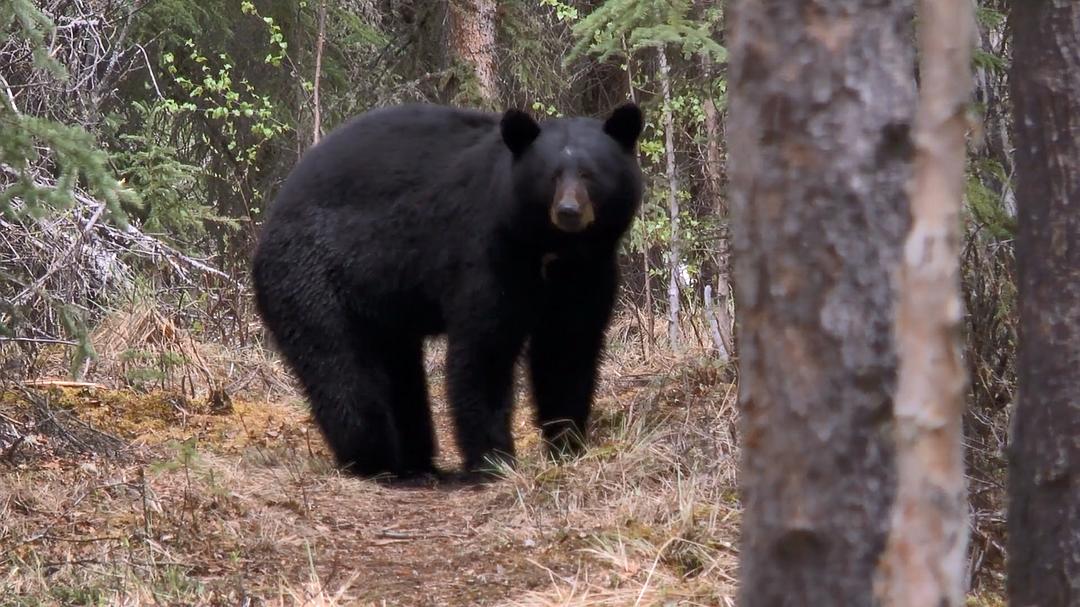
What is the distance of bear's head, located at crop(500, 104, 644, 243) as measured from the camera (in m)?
7.05

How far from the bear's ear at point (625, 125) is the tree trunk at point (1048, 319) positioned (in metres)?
2.81

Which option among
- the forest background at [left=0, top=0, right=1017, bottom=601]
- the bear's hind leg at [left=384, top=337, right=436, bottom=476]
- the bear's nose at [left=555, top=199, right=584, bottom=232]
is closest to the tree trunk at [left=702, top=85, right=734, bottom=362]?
the forest background at [left=0, top=0, right=1017, bottom=601]

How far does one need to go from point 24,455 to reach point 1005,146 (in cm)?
516

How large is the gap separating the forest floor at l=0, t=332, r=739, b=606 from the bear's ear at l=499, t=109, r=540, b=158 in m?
1.55

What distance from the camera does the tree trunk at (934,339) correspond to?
2301 millimetres

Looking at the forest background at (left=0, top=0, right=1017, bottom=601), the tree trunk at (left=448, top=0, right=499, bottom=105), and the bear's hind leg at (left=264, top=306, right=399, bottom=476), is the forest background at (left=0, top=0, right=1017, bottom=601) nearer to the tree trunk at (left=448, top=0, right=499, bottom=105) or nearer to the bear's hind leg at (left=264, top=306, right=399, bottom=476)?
the tree trunk at (left=448, top=0, right=499, bottom=105)

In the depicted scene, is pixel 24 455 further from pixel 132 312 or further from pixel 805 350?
pixel 805 350

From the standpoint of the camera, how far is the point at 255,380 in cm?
973

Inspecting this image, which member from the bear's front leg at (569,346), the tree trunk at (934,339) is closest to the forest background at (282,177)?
the bear's front leg at (569,346)

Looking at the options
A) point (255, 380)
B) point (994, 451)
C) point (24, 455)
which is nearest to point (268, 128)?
point (255, 380)

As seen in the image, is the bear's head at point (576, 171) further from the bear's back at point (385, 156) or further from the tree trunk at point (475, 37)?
the tree trunk at point (475, 37)

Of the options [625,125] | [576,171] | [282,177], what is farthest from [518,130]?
[282,177]

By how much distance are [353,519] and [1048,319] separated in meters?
3.40

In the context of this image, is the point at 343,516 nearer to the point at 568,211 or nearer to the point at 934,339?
the point at 568,211
